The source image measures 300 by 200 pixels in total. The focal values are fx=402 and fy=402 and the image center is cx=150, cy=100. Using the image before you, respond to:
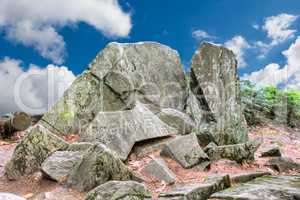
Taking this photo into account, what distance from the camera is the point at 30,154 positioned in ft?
30.3

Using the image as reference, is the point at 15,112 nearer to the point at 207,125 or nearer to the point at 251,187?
the point at 207,125

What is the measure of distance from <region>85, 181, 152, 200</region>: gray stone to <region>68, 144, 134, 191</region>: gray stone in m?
1.17

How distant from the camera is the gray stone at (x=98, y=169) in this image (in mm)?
7609

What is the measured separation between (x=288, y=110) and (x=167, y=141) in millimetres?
12050

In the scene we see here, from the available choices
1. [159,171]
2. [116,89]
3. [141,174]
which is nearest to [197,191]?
[159,171]

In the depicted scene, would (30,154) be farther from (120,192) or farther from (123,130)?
(120,192)

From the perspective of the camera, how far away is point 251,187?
680 cm

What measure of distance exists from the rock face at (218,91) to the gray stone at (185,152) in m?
2.20

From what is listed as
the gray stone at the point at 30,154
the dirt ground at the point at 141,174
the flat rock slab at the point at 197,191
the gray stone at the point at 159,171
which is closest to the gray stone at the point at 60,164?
the dirt ground at the point at 141,174

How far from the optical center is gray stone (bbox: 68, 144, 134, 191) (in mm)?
7609

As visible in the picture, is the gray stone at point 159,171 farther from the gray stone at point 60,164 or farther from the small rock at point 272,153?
the small rock at point 272,153

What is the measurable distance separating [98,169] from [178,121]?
178 inches

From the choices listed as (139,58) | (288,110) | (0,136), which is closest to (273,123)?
(288,110)

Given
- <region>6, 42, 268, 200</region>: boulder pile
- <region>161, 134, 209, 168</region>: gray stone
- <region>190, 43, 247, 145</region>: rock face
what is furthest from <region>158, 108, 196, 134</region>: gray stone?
<region>161, 134, 209, 168</region>: gray stone
